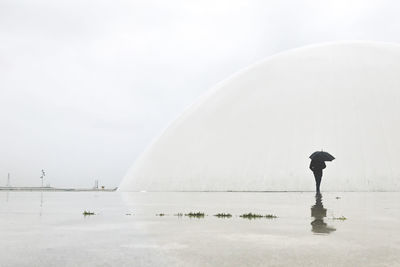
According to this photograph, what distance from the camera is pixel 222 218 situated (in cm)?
927

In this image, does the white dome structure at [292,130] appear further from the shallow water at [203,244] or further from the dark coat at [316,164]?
the shallow water at [203,244]

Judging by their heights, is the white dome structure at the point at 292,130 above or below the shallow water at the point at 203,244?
above

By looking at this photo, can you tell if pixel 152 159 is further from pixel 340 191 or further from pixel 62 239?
pixel 62 239

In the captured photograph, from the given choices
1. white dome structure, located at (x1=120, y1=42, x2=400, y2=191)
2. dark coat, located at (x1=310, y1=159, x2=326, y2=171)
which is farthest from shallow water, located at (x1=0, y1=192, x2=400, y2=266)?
white dome structure, located at (x1=120, y1=42, x2=400, y2=191)

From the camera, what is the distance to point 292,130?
109 feet

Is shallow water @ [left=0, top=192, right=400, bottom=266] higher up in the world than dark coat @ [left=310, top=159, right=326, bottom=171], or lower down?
lower down

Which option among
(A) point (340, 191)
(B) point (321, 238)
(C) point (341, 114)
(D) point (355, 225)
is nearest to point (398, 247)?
(B) point (321, 238)

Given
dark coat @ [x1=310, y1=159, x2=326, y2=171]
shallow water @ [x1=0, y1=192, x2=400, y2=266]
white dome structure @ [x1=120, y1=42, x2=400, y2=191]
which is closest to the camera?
shallow water @ [x1=0, y1=192, x2=400, y2=266]

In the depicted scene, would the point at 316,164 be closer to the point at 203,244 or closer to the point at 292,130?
the point at 292,130

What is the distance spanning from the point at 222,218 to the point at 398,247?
469cm

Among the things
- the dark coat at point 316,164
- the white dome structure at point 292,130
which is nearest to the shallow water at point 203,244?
the dark coat at point 316,164

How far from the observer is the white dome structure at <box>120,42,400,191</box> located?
30.5 metres

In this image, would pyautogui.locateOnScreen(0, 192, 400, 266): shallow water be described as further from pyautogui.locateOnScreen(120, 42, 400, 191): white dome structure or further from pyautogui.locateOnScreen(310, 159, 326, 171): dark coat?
pyautogui.locateOnScreen(120, 42, 400, 191): white dome structure

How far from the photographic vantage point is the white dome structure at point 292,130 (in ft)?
100
